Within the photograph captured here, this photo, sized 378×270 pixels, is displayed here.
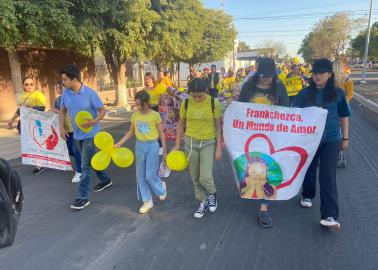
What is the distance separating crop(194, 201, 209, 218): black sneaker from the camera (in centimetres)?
421

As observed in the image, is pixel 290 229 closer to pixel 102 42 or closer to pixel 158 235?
pixel 158 235

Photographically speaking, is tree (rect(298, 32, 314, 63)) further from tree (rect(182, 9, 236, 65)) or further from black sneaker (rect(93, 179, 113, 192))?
black sneaker (rect(93, 179, 113, 192))

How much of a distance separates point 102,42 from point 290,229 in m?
11.0

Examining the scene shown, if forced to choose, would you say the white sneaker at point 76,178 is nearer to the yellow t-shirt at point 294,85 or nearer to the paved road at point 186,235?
the paved road at point 186,235

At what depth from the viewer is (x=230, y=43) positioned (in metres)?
31.2

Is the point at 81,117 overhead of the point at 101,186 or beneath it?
overhead

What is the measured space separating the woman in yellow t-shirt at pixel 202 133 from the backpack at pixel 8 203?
2.27 m

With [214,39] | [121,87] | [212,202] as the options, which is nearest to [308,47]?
[214,39]

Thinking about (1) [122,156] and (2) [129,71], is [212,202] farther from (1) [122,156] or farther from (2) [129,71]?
(2) [129,71]

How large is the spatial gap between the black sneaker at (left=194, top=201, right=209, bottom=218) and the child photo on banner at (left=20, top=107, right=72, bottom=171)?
2782mm

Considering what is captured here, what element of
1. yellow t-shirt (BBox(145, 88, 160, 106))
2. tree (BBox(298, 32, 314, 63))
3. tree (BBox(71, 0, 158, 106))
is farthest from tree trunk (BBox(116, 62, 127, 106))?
tree (BBox(298, 32, 314, 63))

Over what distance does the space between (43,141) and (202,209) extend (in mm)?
3411

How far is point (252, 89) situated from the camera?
400cm

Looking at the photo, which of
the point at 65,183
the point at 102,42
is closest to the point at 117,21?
the point at 102,42
